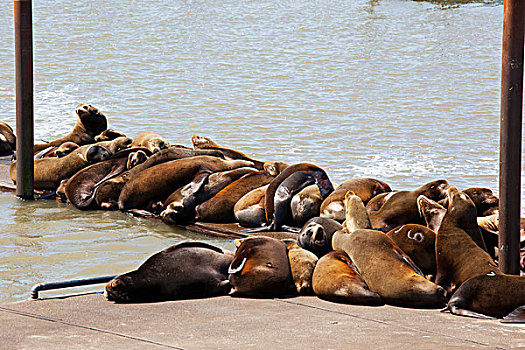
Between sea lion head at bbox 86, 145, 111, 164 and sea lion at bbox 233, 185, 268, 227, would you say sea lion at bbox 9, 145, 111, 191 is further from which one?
sea lion at bbox 233, 185, 268, 227

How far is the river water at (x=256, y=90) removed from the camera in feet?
27.0

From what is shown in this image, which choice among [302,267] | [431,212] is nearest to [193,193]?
[431,212]

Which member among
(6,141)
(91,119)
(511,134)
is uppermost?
(511,134)

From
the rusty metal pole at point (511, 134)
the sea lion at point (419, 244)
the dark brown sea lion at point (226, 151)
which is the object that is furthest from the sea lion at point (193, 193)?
the rusty metal pole at point (511, 134)

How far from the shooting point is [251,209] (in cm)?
798

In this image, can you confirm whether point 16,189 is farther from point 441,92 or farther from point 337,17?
point 337,17

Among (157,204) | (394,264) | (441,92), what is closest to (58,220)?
(157,204)

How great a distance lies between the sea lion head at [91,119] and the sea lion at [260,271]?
571 cm

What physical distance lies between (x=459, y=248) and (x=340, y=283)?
98cm

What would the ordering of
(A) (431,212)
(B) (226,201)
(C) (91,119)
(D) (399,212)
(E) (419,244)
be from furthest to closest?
(C) (91,119), (B) (226,201), (D) (399,212), (A) (431,212), (E) (419,244)

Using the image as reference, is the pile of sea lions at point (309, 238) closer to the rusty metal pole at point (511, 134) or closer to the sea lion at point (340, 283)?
the sea lion at point (340, 283)

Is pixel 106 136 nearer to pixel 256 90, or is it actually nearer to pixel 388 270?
pixel 388 270

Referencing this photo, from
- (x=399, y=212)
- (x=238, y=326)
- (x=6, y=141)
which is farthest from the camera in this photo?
(x=6, y=141)

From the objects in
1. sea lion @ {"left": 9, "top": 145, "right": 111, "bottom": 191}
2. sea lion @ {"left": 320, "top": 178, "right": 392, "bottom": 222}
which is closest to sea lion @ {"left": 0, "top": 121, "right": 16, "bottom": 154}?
sea lion @ {"left": 9, "top": 145, "right": 111, "bottom": 191}
